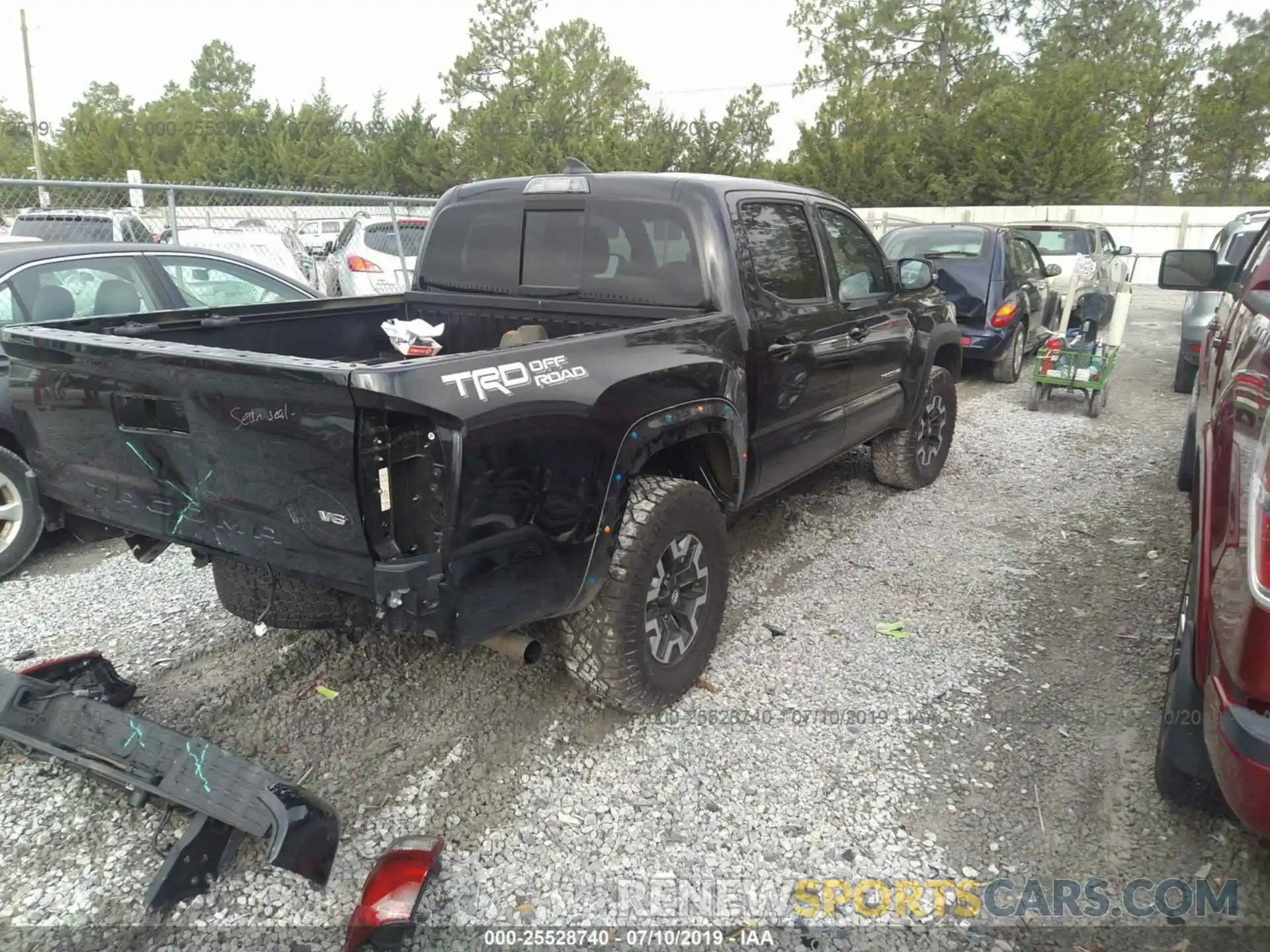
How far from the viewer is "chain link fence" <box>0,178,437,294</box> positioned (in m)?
9.91

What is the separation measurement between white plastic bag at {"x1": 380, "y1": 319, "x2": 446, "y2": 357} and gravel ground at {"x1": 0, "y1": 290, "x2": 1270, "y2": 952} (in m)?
1.33

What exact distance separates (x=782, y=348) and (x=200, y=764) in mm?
2779

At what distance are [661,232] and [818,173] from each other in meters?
33.2

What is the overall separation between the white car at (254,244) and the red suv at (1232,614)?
31.1 ft

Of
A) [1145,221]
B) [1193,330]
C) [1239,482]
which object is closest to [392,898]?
[1239,482]

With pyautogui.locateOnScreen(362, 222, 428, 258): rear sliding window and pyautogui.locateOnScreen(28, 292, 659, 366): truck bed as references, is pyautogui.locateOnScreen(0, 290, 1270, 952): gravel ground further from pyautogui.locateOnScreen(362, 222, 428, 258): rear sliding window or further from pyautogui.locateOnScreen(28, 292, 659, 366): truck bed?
pyautogui.locateOnScreen(362, 222, 428, 258): rear sliding window

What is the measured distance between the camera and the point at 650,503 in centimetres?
301

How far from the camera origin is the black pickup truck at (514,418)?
7.42ft

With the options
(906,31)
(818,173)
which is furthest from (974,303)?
(906,31)

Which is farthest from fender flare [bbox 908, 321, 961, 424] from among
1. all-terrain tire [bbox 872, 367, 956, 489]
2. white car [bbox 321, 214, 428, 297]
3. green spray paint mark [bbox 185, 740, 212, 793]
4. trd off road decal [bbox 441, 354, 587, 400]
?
white car [bbox 321, 214, 428, 297]

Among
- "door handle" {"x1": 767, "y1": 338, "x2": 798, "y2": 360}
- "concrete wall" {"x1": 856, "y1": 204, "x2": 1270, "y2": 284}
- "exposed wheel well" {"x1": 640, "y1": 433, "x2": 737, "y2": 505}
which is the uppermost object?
"concrete wall" {"x1": 856, "y1": 204, "x2": 1270, "y2": 284}

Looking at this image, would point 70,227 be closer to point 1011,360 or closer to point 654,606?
point 654,606

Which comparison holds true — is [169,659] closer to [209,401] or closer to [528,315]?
[209,401]

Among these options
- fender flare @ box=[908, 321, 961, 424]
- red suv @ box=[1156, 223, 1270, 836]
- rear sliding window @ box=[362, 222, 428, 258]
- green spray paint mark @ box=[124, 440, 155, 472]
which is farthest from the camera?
rear sliding window @ box=[362, 222, 428, 258]
